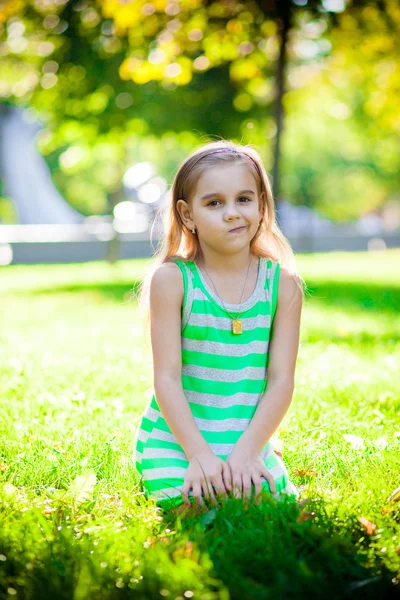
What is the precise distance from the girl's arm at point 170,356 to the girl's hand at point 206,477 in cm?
4

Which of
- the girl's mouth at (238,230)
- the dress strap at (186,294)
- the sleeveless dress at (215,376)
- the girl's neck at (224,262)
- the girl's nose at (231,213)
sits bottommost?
the sleeveless dress at (215,376)

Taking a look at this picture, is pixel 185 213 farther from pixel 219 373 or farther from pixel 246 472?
pixel 246 472

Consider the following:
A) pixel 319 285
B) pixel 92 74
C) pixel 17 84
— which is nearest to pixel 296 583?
pixel 319 285

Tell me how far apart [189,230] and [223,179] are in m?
0.31

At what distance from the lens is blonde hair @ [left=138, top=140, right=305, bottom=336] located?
8.71ft

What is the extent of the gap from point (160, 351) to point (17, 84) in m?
10.9

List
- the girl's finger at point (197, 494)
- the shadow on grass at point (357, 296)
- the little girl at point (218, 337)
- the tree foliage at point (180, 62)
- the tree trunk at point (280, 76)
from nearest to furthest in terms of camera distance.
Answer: the girl's finger at point (197, 494), the little girl at point (218, 337), the shadow on grass at point (357, 296), the tree foliage at point (180, 62), the tree trunk at point (280, 76)

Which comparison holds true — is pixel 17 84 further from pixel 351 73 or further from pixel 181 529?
pixel 181 529

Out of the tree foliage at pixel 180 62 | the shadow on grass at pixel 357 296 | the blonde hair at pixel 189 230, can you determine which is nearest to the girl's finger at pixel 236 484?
the blonde hair at pixel 189 230

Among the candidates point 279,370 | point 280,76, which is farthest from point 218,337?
point 280,76

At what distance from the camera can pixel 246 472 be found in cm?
245

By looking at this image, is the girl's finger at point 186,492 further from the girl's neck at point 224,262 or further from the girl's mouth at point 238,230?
the girl's mouth at point 238,230

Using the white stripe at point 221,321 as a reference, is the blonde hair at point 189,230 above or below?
above

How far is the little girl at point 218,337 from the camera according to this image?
8.32 ft
